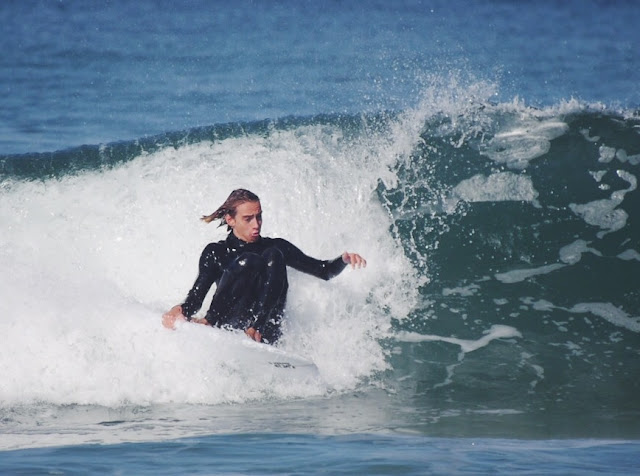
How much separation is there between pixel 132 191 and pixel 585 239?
4774 mm

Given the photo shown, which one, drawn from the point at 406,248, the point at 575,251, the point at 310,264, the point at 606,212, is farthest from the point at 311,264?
the point at 606,212

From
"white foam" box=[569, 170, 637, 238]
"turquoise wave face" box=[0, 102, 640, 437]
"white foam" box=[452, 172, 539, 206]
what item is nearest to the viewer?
"turquoise wave face" box=[0, 102, 640, 437]

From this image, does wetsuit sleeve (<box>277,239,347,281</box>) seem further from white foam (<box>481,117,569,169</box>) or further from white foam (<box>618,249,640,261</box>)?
white foam (<box>481,117,569,169</box>)

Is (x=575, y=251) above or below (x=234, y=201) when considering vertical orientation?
below

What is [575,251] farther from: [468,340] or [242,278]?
[242,278]

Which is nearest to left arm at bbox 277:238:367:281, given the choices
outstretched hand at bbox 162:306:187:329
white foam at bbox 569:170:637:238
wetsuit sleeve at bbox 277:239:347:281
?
wetsuit sleeve at bbox 277:239:347:281

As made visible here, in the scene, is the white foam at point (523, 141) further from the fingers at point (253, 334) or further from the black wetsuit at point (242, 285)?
the fingers at point (253, 334)

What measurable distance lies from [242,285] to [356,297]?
5.60 ft

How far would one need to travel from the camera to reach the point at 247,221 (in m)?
7.50

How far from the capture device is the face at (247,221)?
7.47 m

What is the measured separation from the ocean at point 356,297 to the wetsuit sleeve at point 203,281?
253 millimetres

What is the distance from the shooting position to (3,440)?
246 inches

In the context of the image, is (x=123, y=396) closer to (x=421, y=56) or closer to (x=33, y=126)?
(x=33, y=126)

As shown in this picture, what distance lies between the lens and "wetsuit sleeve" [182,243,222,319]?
744cm
